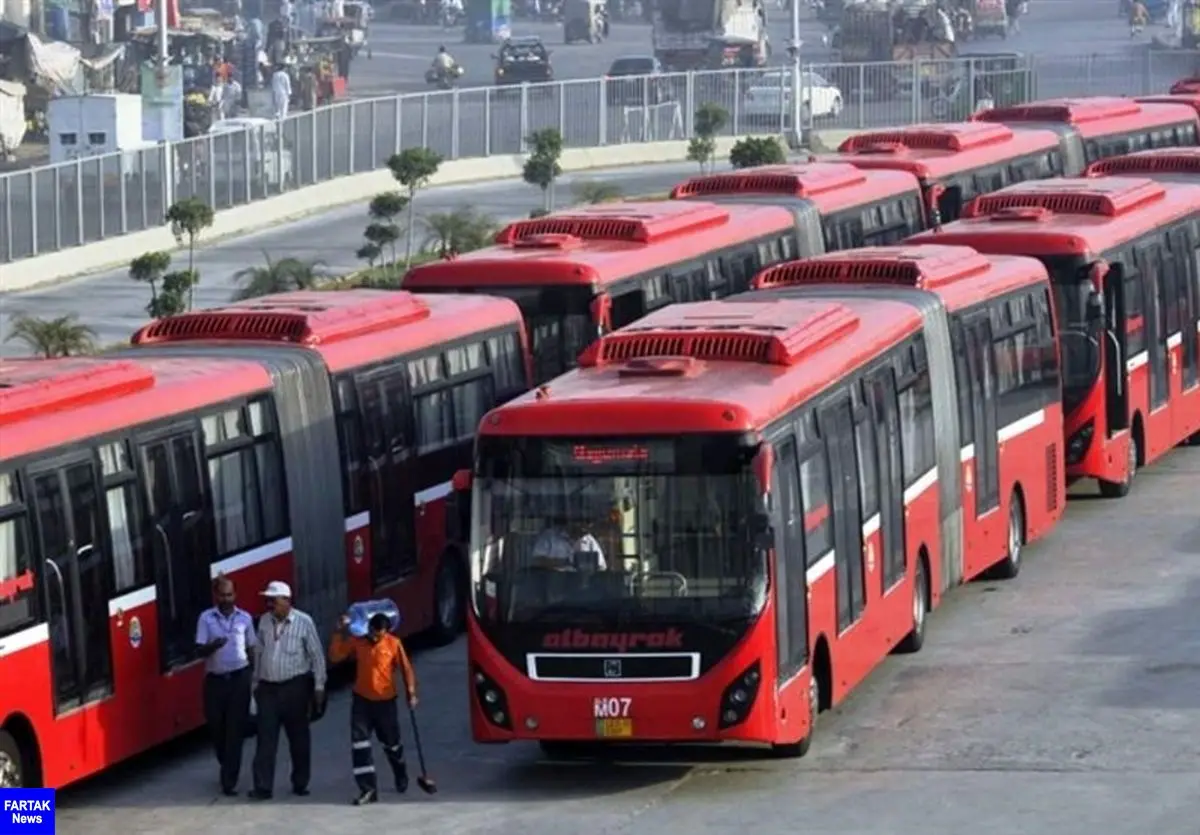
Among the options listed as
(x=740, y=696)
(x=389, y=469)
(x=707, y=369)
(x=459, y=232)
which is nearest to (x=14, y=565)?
(x=740, y=696)

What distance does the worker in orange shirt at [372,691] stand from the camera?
18.1 metres

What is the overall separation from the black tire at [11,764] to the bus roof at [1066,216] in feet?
42.8

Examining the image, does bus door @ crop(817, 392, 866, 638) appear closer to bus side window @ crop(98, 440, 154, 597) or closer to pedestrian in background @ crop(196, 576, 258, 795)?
pedestrian in background @ crop(196, 576, 258, 795)

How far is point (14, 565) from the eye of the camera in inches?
690

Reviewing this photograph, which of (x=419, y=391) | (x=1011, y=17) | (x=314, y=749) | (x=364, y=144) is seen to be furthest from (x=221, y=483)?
(x=1011, y=17)

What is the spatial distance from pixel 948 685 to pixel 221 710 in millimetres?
5270

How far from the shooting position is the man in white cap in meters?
18.4

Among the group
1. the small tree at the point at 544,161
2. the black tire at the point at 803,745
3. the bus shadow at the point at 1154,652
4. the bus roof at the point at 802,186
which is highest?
the bus roof at the point at 802,186

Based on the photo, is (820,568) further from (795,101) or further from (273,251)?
(795,101)

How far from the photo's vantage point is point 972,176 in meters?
40.0

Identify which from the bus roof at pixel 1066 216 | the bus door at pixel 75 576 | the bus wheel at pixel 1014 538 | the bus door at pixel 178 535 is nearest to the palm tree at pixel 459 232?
A: the bus roof at pixel 1066 216

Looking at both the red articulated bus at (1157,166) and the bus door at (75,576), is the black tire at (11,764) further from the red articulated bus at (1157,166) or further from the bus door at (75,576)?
the red articulated bus at (1157,166)

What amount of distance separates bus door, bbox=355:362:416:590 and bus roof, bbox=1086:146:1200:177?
16.3 metres

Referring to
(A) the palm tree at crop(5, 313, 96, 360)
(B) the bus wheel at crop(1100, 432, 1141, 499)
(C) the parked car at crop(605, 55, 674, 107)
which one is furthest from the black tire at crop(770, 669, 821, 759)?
(C) the parked car at crop(605, 55, 674, 107)
